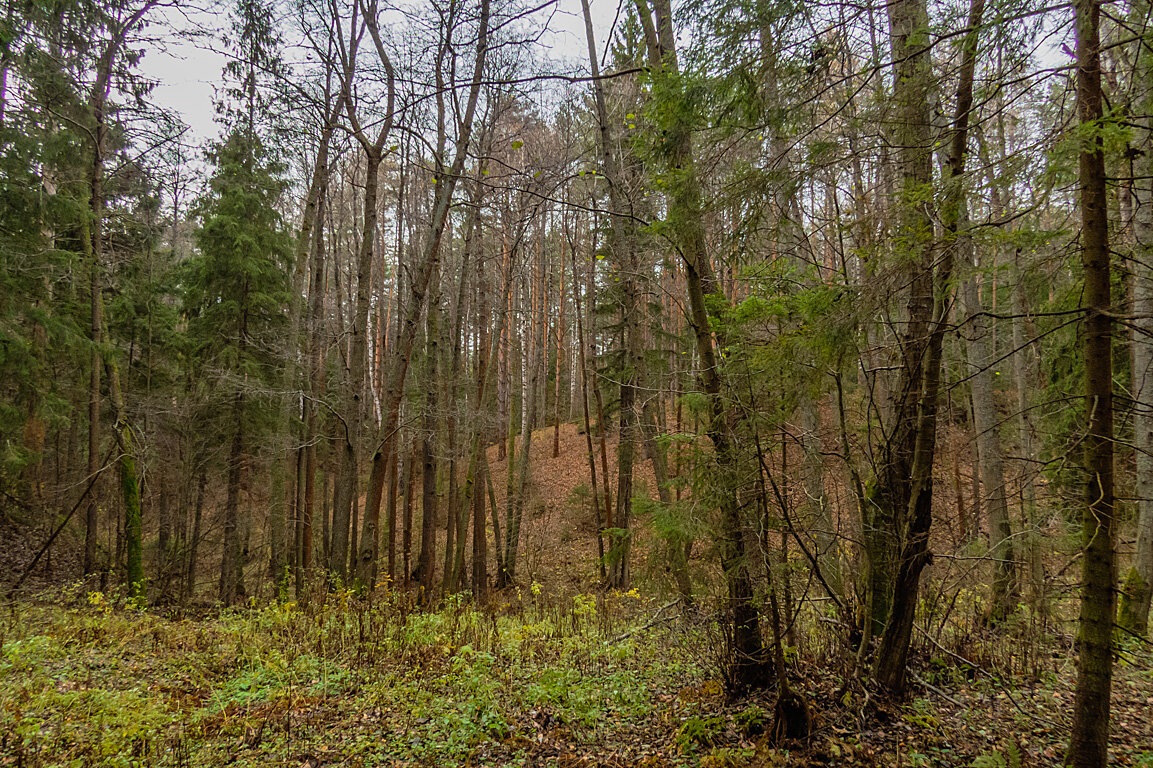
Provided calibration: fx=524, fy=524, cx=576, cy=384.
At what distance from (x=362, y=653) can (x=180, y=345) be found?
41.5ft

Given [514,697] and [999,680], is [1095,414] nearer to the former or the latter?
[999,680]

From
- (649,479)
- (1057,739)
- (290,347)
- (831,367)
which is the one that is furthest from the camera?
(649,479)

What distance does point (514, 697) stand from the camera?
183 inches

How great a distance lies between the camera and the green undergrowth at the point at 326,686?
379cm

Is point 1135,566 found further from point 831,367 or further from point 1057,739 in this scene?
point 831,367

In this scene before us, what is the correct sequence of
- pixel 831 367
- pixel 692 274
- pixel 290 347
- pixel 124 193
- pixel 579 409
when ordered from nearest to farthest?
pixel 831 367 → pixel 692 274 → pixel 290 347 → pixel 124 193 → pixel 579 409

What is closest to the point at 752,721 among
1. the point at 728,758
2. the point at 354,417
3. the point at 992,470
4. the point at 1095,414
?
the point at 728,758

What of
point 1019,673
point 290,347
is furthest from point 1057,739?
point 290,347

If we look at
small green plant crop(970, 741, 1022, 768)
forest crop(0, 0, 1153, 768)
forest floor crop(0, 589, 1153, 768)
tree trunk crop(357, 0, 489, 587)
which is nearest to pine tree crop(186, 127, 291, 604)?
forest crop(0, 0, 1153, 768)

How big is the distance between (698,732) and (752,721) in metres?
0.39

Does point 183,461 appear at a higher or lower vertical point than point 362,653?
higher

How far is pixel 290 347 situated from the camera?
10727 mm

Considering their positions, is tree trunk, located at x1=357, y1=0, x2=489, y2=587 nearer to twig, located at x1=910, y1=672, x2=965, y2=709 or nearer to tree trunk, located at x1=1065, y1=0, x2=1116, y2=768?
twig, located at x1=910, y1=672, x2=965, y2=709

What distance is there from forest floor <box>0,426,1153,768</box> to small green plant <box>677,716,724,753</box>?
1 centimetres
